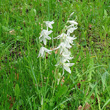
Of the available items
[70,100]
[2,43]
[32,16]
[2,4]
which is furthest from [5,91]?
[2,4]

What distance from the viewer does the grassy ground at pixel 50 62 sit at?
1.76 meters

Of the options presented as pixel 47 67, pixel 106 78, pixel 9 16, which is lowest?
pixel 106 78

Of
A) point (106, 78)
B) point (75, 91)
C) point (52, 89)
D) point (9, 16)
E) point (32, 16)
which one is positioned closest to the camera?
point (52, 89)

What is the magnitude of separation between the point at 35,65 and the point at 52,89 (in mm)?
431

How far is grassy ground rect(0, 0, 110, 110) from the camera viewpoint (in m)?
1.76

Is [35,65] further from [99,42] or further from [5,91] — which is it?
[99,42]

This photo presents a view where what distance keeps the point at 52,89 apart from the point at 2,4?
99.2 inches

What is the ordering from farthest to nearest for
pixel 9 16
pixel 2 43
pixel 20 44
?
1. pixel 9 16
2. pixel 20 44
3. pixel 2 43

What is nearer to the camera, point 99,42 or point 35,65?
point 35,65

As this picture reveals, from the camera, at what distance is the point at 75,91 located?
1997 mm

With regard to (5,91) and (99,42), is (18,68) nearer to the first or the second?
(5,91)

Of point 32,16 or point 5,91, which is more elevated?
point 32,16

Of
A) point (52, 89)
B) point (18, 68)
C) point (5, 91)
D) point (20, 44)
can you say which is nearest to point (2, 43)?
point (20, 44)

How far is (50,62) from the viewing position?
207 centimetres
